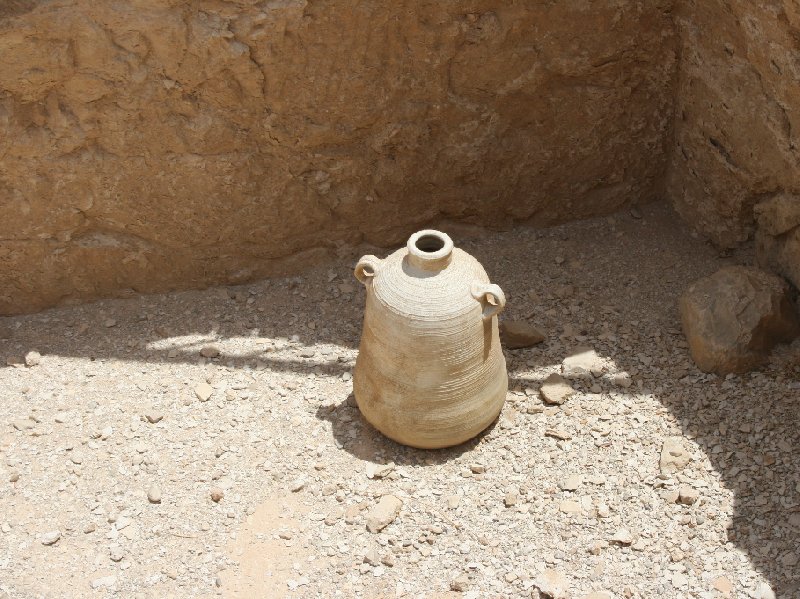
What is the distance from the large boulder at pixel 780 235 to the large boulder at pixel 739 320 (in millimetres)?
123

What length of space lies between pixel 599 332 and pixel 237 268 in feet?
6.28

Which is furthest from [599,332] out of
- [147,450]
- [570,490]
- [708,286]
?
[147,450]

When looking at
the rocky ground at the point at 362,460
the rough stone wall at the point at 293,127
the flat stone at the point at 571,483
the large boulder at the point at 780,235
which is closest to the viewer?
the rocky ground at the point at 362,460

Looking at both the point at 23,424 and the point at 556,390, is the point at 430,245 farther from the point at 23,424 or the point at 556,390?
the point at 23,424

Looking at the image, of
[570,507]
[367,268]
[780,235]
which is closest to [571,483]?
[570,507]

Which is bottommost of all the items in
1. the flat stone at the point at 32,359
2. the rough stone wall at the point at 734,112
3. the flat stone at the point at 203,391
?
the flat stone at the point at 32,359

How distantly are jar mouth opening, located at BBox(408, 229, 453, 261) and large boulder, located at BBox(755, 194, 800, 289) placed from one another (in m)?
1.67

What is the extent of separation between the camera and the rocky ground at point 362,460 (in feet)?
11.6

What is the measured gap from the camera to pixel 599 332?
4.47 meters

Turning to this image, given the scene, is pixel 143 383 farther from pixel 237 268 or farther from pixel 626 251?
pixel 626 251

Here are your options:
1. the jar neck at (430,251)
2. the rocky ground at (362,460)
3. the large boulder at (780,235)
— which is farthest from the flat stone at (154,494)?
the large boulder at (780,235)

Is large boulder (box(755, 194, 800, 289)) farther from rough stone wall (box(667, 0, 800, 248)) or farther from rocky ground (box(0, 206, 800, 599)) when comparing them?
rocky ground (box(0, 206, 800, 599))

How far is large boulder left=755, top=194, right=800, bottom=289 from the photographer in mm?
4203

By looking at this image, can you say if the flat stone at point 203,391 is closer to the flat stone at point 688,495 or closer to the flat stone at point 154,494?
the flat stone at point 154,494
